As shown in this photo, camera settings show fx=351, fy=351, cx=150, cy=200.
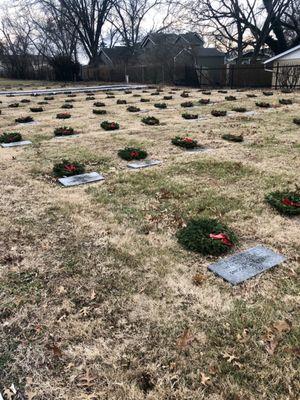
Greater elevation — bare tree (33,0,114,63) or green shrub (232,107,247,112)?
bare tree (33,0,114,63)

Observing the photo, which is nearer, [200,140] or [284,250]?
[284,250]

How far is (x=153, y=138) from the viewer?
796cm

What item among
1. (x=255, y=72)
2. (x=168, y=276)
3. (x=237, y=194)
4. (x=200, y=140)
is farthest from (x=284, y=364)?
(x=255, y=72)

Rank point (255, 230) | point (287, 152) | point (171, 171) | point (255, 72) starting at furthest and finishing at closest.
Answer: point (255, 72), point (287, 152), point (171, 171), point (255, 230)

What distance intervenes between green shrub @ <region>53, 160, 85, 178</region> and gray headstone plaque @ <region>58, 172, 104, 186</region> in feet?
0.40

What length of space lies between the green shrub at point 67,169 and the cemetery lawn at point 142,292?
Result: 15 cm

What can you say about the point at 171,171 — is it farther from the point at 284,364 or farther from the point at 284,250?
the point at 284,364

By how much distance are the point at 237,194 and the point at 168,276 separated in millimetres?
2155

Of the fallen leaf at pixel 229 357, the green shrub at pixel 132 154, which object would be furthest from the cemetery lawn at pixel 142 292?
the green shrub at pixel 132 154

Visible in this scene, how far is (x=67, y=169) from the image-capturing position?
18.4ft

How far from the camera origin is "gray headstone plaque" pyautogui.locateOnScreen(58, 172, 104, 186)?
205 inches

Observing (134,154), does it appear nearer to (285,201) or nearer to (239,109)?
(285,201)

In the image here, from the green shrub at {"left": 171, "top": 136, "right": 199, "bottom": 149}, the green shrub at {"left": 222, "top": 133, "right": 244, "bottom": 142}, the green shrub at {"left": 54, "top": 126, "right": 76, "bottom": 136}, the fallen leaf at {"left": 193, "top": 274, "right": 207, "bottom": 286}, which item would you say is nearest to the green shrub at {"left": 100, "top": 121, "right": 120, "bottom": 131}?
the green shrub at {"left": 54, "top": 126, "right": 76, "bottom": 136}

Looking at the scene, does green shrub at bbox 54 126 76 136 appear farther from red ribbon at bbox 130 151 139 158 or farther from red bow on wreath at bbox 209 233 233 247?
red bow on wreath at bbox 209 233 233 247
